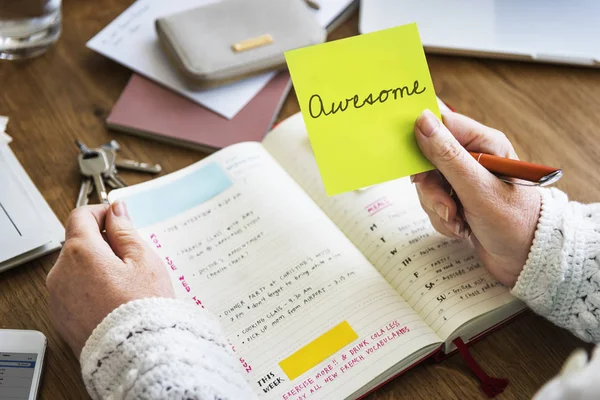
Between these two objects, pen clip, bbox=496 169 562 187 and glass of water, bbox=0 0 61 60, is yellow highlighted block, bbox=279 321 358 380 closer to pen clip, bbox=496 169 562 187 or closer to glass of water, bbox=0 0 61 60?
pen clip, bbox=496 169 562 187

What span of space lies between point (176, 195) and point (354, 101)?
0.28 meters

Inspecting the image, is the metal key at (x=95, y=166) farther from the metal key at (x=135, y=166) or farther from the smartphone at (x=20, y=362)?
the smartphone at (x=20, y=362)

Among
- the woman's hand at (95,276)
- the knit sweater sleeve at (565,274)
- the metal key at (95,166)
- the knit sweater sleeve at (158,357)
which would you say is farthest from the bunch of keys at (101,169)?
the knit sweater sleeve at (565,274)

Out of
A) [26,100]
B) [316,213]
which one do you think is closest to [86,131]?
[26,100]

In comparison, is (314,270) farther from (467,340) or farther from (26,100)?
(26,100)

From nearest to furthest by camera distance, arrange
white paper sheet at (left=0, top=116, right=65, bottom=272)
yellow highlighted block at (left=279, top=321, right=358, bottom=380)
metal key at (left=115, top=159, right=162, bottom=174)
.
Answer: yellow highlighted block at (left=279, top=321, right=358, bottom=380), white paper sheet at (left=0, top=116, right=65, bottom=272), metal key at (left=115, top=159, right=162, bottom=174)

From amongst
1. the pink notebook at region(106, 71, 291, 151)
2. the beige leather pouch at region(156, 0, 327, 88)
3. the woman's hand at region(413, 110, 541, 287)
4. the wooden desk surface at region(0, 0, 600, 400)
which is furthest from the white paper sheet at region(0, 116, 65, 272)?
the woman's hand at region(413, 110, 541, 287)

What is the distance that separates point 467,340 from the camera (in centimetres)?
72

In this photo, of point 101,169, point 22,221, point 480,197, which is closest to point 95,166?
point 101,169

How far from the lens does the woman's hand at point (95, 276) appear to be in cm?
64

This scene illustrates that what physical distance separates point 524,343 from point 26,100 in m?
0.79

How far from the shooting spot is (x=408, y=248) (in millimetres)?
765

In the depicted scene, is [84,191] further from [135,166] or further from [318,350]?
[318,350]

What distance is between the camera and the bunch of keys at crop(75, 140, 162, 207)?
85cm
